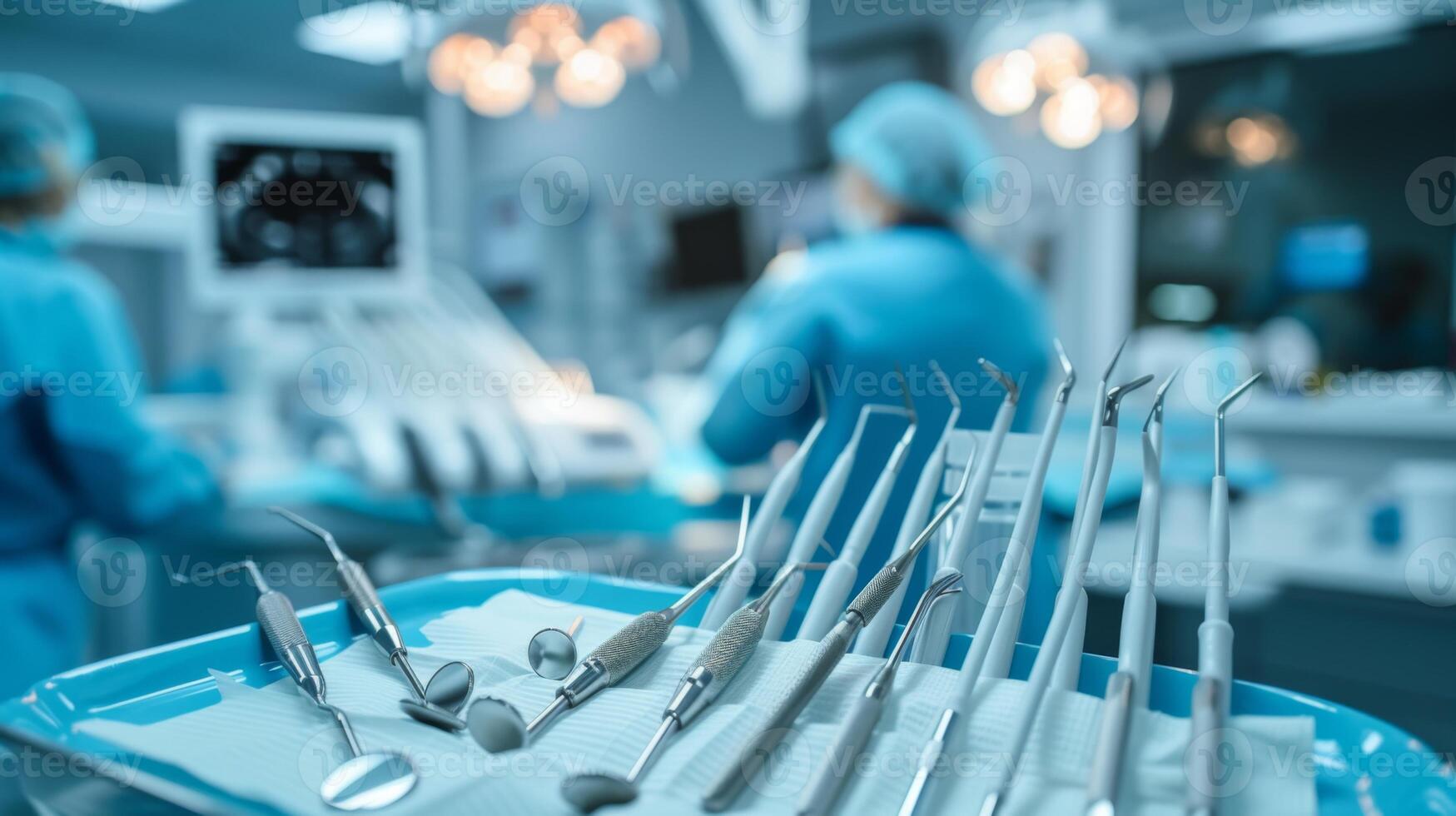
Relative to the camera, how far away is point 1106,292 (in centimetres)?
318

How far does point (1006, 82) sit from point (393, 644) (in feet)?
7.28

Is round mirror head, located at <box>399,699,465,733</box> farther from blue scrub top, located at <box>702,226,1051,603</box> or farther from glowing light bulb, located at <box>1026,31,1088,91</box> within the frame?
glowing light bulb, located at <box>1026,31,1088,91</box>

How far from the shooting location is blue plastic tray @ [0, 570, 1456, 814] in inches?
16.5

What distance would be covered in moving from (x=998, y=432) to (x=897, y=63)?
2881 millimetres

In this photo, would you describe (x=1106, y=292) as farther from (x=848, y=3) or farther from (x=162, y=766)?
(x=162, y=766)

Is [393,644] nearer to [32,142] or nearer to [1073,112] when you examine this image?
[32,142]

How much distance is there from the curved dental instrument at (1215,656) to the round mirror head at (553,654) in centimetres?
31

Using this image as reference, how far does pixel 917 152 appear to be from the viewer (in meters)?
1.49

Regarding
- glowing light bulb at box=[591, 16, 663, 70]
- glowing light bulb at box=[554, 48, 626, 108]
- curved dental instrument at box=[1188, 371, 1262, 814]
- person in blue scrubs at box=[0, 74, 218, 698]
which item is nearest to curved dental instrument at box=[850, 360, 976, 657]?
curved dental instrument at box=[1188, 371, 1262, 814]

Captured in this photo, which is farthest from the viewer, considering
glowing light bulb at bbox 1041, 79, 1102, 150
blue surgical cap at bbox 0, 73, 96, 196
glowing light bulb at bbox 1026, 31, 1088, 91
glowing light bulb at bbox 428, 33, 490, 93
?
glowing light bulb at bbox 1041, 79, 1102, 150

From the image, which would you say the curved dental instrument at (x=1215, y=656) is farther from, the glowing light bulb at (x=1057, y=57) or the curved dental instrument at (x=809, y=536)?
the glowing light bulb at (x=1057, y=57)

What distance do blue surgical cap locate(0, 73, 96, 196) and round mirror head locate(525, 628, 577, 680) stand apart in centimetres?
152

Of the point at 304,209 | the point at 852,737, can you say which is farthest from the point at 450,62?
the point at 852,737

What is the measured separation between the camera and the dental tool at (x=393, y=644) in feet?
1.58
